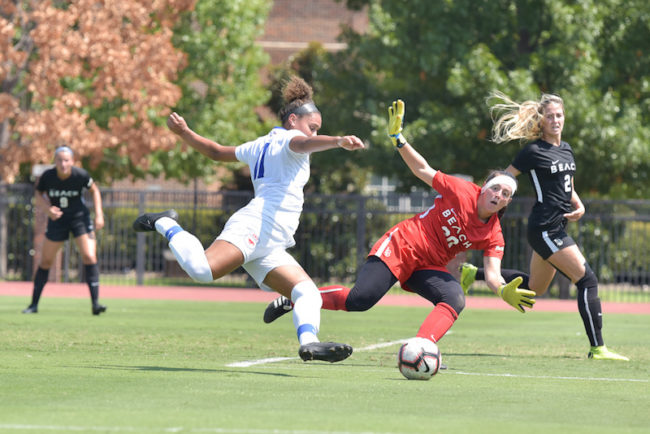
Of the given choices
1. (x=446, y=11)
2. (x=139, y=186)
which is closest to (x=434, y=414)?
(x=446, y=11)

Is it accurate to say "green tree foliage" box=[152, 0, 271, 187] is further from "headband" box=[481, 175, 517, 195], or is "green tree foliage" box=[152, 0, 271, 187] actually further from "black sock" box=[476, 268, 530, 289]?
"headband" box=[481, 175, 517, 195]

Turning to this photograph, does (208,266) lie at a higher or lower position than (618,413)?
higher

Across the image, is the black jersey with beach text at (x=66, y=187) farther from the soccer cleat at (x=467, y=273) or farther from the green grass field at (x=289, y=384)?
the soccer cleat at (x=467, y=273)

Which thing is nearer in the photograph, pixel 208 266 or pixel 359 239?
pixel 208 266

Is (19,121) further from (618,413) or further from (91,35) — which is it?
(618,413)

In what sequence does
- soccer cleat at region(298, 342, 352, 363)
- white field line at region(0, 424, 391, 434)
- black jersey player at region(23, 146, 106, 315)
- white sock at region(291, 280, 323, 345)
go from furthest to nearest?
1. black jersey player at region(23, 146, 106, 315)
2. white sock at region(291, 280, 323, 345)
3. soccer cleat at region(298, 342, 352, 363)
4. white field line at region(0, 424, 391, 434)

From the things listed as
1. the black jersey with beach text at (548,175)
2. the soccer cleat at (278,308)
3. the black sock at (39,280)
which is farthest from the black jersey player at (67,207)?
the black jersey with beach text at (548,175)

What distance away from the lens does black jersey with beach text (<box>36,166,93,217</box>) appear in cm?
1455

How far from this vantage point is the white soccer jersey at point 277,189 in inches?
324

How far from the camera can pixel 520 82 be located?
23.9 m

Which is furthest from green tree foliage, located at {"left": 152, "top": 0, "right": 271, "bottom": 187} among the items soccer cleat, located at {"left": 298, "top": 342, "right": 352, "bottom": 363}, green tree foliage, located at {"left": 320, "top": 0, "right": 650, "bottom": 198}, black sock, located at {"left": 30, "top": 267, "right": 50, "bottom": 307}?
soccer cleat, located at {"left": 298, "top": 342, "right": 352, "bottom": 363}

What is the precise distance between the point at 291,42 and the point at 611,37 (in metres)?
22.3

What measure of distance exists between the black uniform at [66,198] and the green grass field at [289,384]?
4.13ft

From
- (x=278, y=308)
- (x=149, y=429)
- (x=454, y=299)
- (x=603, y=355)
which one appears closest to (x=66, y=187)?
(x=278, y=308)
